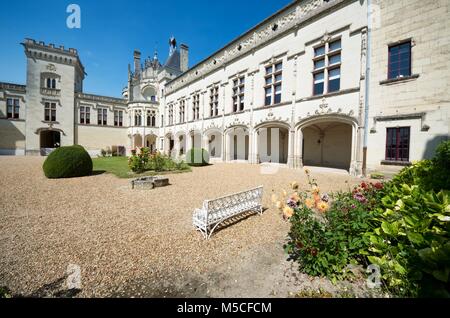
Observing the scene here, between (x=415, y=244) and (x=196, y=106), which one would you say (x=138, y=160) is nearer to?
(x=415, y=244)

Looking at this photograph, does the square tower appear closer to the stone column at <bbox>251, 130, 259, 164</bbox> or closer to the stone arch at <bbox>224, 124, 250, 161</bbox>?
the stone arch at <bbox>224, 124, 250, 161</bbox>

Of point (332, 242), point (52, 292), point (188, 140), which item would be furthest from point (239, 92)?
point (52, 292)

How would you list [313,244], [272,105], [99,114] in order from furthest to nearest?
[99,114]
[272,105]
[313,244]

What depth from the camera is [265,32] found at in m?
14.7

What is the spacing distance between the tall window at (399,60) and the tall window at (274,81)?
6.16 metres

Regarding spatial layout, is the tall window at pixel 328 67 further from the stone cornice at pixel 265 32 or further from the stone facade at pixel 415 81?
the stone cornice at pixel 265 32

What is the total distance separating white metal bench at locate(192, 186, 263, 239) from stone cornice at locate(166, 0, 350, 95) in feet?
41.6

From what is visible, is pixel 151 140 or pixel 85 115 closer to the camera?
pixel 85 115

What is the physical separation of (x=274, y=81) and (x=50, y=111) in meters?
30.1

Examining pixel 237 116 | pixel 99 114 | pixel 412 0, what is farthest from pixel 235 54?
pixel 99 114

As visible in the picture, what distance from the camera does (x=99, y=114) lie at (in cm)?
2917

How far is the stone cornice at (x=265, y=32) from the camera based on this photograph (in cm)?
1176
